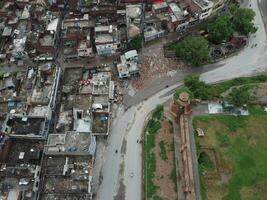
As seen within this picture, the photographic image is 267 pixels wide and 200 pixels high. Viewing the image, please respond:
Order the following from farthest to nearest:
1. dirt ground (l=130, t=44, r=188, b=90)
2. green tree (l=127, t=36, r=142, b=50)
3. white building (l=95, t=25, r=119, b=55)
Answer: green tree (l=127, t=36, r=142, b=50) < white building (l=95, t=25, r=119, b=55) < dirt ground (l=130, t=44, r=188, b=90)

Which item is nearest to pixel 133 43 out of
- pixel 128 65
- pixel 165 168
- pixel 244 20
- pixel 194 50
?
pixel 128 65

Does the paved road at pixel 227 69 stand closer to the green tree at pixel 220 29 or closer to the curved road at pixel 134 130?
the curved road at pixel 134 130

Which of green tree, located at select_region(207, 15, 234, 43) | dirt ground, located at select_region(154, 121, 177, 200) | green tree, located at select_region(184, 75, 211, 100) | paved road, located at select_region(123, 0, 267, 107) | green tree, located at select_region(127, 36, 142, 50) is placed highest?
green tree, located at select_region(207, 15, 234, 43)

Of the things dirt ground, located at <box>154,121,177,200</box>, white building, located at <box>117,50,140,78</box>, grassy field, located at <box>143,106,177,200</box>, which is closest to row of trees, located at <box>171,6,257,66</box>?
white building, located at <box>117,50,140,78</box>

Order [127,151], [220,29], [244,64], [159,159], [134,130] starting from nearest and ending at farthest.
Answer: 1. [159,159]
2. [127,151]
3. [134,130]
4. [244,64]
5. [220,29]

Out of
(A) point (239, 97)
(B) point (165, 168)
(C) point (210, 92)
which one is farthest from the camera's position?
(C) point (210, 92)

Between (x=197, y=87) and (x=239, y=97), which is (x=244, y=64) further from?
(x=197, y=87)

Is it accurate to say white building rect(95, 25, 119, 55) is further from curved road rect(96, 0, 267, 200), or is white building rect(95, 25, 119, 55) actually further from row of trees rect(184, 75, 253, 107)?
row of trees rect(184, 75, 253, 107)
